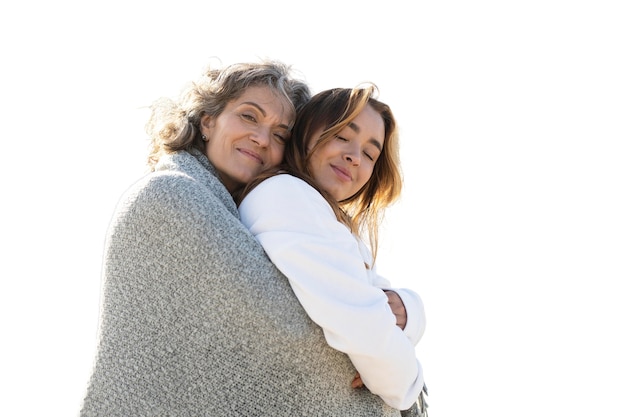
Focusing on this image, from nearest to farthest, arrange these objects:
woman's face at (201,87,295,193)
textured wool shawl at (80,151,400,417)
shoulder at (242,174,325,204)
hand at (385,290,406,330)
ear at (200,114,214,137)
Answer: textured wool shawl at (80,151,400,417), shoulder at (242,174,325,204), hand at (385,290,406,330), woman's face at (201,87,295,193), ear at (200,114,214,137)

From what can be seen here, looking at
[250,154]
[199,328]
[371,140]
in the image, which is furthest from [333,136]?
[199,328]

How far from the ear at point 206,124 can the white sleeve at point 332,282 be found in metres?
0.58

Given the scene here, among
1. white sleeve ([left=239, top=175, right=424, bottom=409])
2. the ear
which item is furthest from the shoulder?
the ear

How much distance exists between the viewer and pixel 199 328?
236cm

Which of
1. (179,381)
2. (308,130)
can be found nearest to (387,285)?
(308,130)

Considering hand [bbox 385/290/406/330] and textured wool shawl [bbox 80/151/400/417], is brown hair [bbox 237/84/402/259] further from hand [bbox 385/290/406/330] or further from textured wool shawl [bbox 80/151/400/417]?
textured wool shawl [bbox 80/151/400/417]

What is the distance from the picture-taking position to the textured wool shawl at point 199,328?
7.62 feet

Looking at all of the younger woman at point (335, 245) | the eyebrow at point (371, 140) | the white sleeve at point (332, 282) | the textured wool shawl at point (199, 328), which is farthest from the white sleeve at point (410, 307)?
the eyebrow at point (371, 140)

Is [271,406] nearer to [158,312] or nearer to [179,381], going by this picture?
[179,381]

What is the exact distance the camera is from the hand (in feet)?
8.69

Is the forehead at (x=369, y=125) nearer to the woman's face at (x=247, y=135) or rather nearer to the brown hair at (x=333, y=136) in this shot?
the brown hair at (x=333, y=136)

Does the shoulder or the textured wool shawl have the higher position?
the shoulder

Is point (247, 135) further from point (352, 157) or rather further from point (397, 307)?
point (397, 307)

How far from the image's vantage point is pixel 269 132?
9.84 ft
